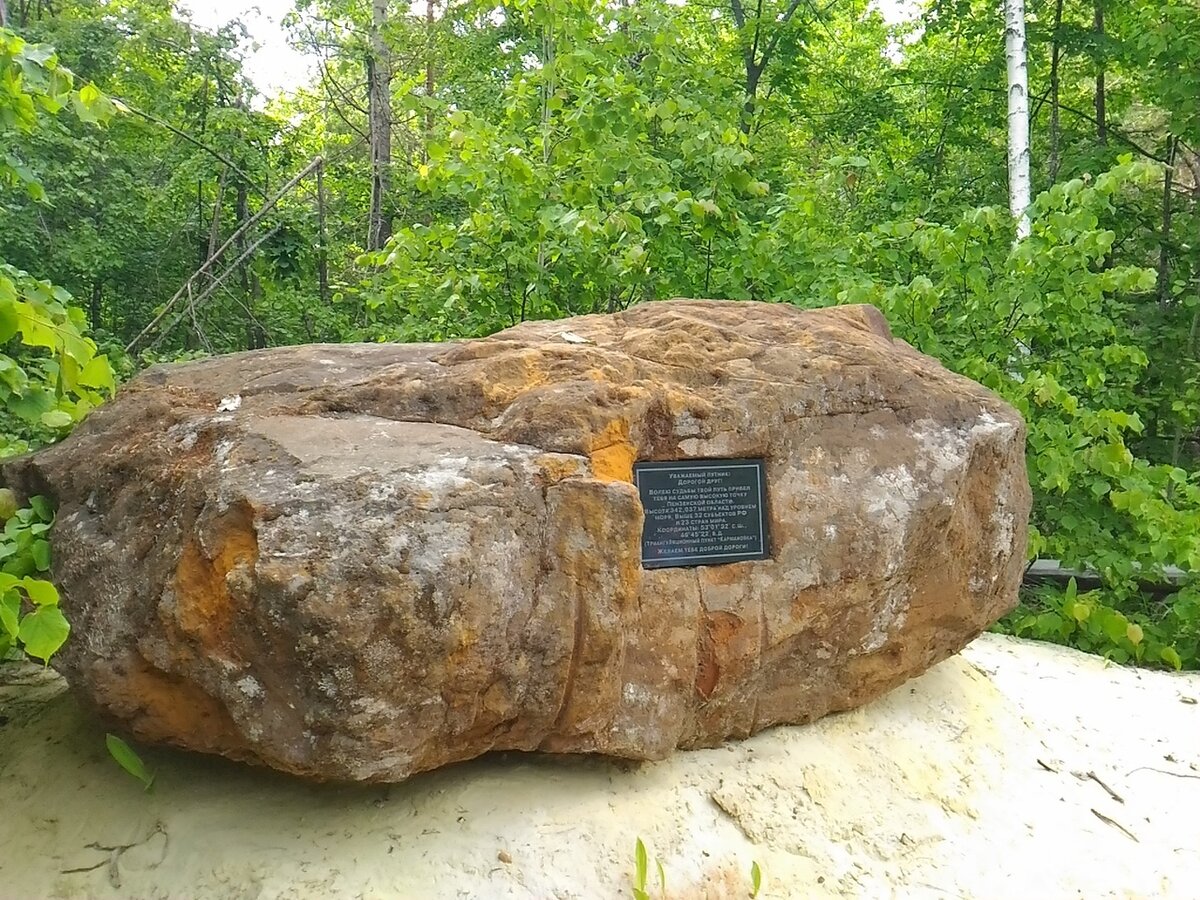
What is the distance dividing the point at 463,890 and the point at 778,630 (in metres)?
1.31

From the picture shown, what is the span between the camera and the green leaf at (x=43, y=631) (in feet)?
6.90

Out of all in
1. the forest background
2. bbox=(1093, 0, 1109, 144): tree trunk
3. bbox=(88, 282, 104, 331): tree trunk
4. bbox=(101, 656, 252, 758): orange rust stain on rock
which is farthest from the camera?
bbox=(88, 282, 104, 331): tree trunk

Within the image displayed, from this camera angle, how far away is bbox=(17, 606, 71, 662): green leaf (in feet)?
6.90

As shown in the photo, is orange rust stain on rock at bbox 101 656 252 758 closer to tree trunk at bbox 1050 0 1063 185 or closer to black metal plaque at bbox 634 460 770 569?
black metal plaque at bbox 634 460 770 569

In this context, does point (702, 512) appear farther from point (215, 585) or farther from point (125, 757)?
point (125, 757)

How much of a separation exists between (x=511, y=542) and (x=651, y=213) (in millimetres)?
3697

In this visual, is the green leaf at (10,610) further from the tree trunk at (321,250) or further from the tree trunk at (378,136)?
the tree trunk at (321,250)

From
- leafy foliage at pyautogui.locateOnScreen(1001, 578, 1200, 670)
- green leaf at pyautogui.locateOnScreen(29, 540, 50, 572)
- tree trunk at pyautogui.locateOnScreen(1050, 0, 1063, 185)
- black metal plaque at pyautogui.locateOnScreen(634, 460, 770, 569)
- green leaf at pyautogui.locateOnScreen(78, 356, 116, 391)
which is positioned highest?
tree trunk at pyautogui.locateOnScreen(1050, 0, 1063, 185)

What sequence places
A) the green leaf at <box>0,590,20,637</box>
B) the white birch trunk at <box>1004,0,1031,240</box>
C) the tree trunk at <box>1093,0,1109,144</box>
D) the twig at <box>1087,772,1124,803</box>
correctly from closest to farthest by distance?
the green leaf at <box>0,590,20,637</box>
the twig at <box>1087,772,1124,803</box>
the white birch trunk at <box>1004,0,1031,240</box>
the tree trunk at <box>1093,0,1109,144</box>

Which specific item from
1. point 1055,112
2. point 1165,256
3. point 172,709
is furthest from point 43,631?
point 1055,112

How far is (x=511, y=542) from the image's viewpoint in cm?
250

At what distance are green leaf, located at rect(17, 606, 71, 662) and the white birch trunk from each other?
6.72m

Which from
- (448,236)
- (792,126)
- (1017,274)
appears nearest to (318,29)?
(792,126)

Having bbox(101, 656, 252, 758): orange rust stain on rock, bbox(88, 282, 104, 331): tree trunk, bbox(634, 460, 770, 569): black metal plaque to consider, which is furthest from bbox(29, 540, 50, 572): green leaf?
bbox(88, 282, 104, 331): tree trunk
